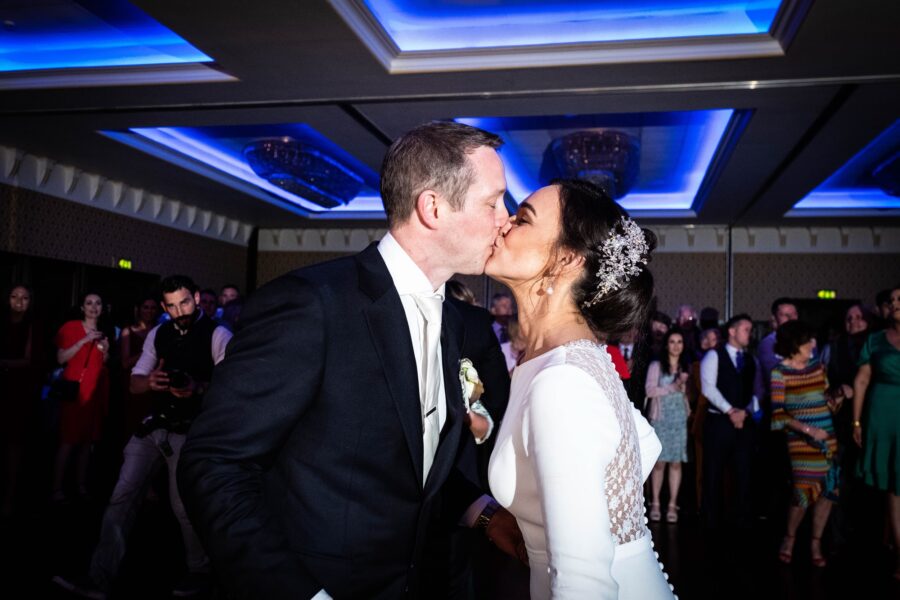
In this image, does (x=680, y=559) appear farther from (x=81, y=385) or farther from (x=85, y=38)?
(x=85, y=38)

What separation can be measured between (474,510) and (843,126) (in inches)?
217

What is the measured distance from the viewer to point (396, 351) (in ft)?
4.66

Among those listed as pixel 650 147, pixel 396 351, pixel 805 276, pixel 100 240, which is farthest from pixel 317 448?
pixel 805 276

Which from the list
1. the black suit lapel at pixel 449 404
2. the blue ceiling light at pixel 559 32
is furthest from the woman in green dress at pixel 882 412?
the black suit lapel at pixel 449 404

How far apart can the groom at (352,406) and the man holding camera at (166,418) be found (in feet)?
7.92

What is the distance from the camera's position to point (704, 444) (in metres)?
5.65

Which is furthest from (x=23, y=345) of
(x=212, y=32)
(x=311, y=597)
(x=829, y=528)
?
(x=829, y=528)

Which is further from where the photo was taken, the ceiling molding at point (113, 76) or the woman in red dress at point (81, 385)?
the woman in red dress at point (81, 385)

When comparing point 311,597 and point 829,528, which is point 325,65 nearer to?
point 311,597

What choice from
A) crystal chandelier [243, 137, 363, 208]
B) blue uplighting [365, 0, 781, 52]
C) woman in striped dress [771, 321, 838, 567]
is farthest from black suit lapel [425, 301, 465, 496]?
crystal chandelier [243, 137, 363, 208]

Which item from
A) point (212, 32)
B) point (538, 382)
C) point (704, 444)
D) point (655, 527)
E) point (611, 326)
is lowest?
point (655, 527)

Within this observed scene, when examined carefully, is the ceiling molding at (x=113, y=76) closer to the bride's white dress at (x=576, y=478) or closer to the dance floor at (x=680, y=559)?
the dance floor at (x=680, y=559)

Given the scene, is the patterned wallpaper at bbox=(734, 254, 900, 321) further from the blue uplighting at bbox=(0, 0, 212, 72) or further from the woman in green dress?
the blue uplighting at bbox=(0, 0, 212, 72)

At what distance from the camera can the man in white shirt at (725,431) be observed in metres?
5.56
